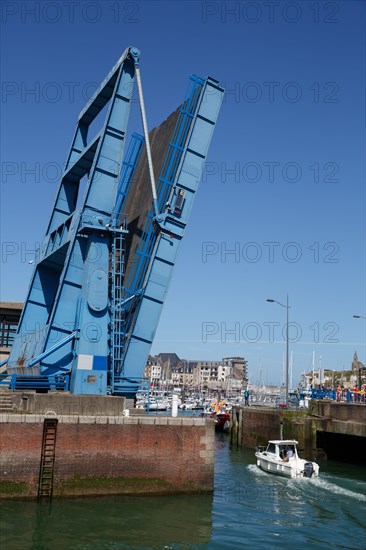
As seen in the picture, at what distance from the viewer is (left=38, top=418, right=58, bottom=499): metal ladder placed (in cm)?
1691

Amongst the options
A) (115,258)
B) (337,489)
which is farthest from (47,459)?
(337,489)

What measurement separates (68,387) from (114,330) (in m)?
2.88

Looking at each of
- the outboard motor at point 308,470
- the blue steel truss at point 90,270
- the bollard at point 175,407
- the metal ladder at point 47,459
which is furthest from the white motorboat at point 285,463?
the metal ladder at point 47,459

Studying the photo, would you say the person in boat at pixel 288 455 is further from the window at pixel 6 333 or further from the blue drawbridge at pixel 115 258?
the window at pixel 6 333

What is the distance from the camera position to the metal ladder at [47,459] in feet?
55.5

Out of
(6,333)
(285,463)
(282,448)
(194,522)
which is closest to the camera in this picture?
(194,522)

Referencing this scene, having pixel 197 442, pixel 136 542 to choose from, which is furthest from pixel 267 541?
pixel 197 442

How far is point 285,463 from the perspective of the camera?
81.3 ft

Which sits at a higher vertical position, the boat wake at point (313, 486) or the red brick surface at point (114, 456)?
the red brick surface at point (114, 456)

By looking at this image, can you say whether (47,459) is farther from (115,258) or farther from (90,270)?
(115,258)

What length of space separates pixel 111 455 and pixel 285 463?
987 centimetres

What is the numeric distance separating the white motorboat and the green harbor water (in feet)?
8.51

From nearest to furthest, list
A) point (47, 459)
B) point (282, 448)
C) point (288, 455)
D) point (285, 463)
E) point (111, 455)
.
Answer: point (47, 459) < point (111, 455) < point (285, 463) < point (288, 455) < point (282, 448)

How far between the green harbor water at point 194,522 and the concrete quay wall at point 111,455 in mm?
458
